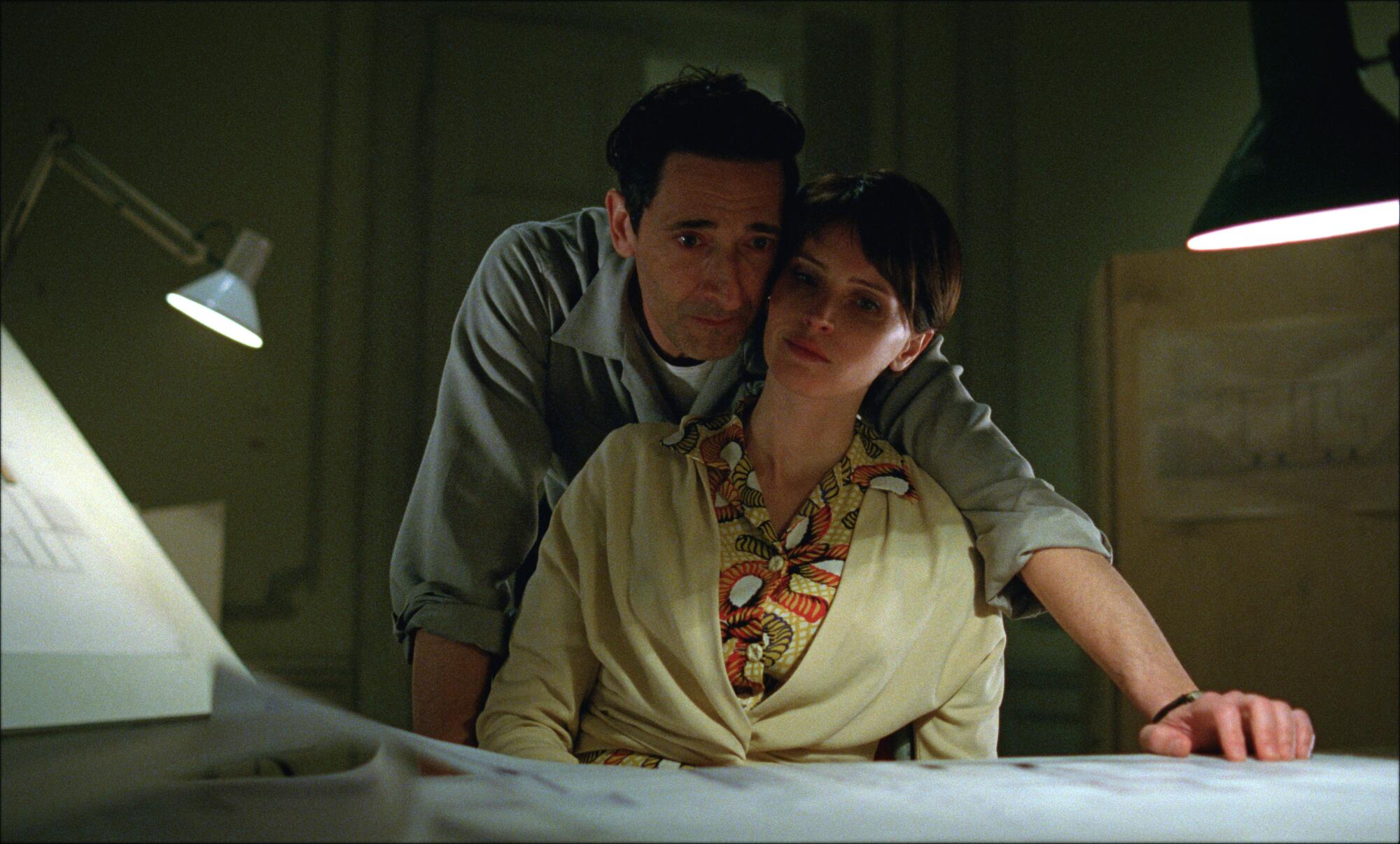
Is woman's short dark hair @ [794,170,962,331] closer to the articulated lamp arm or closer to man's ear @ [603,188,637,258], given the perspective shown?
man's ear @ [603,188,637,258]

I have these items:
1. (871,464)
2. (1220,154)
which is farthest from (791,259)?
(1220,154)

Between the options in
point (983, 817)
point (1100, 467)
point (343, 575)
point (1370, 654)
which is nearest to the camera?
point (983, 817)

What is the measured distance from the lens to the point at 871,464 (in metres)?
0.94

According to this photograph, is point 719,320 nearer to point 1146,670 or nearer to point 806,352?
point 806,352

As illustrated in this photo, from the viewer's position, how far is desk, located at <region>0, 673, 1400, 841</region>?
1.05 feet

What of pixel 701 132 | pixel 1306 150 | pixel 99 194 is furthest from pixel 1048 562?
pixel 99 194

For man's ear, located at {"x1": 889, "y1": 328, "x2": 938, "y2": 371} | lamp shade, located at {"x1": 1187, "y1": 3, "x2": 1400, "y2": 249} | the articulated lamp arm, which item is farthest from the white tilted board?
lamp shade, located at {"x1": 1187, "y1": 3, "x2": 1400, "y2": 249}

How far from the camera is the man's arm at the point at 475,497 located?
0.87 metres

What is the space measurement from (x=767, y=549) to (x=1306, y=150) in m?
0.71

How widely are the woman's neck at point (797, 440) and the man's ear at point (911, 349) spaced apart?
0.14 ft

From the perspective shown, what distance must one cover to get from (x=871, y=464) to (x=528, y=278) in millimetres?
357

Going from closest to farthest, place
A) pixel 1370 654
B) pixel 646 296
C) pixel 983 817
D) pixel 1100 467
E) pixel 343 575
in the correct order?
pixel 983 817 < pixel 646 296 < pixel 1370 654 < pixel 1100 467 < pixel 343 575

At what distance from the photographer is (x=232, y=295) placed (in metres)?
1.43

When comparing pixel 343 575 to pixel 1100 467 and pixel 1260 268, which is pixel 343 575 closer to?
pixel 1100 467
